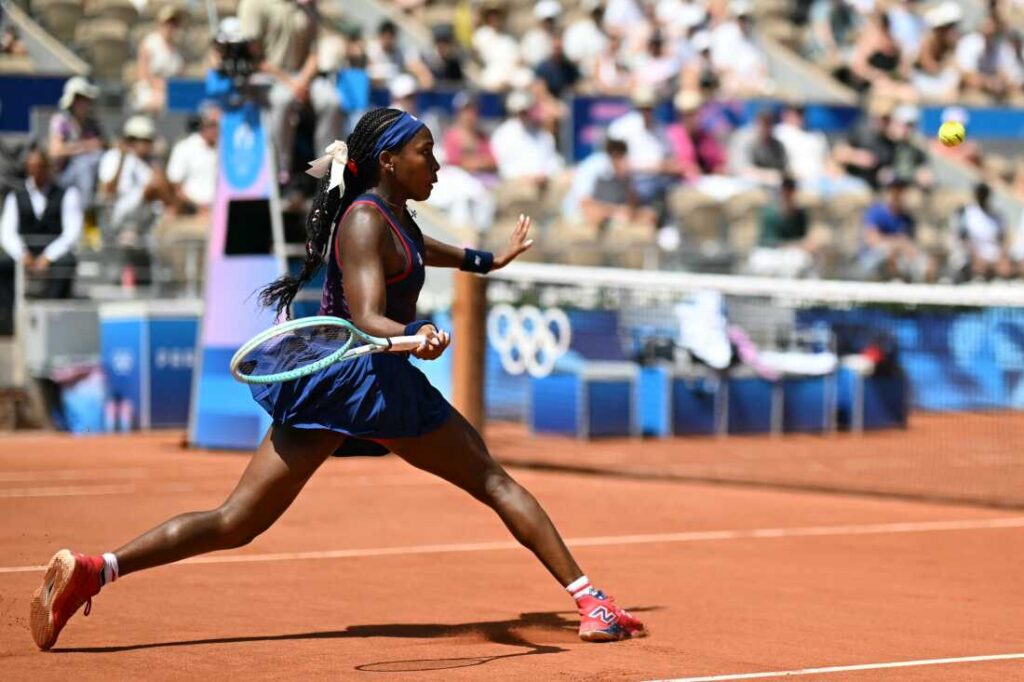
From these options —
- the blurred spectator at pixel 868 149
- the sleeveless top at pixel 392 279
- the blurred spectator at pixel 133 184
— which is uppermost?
the blurred spectator at pixel 868 149

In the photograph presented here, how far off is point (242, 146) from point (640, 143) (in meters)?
6.45

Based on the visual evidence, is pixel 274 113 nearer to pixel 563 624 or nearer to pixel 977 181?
pixel 563 624

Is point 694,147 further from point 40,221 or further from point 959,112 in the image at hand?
point 40,221

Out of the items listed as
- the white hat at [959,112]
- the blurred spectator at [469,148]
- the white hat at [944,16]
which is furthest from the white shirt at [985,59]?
the blurred spectator at [469,148]

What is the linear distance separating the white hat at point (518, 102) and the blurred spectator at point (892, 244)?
12.8 feet

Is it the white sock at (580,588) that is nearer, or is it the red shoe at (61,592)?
the red shoe at (61,592)

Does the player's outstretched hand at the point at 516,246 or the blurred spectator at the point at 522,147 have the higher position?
the blurred spectator at the point at 522,147

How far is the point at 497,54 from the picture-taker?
21.4 meters

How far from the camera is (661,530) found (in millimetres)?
10656

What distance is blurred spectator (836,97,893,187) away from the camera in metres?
21.7

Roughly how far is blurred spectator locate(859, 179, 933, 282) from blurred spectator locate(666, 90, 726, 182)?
179 centimetres

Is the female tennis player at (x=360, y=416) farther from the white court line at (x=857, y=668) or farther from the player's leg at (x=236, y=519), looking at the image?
the white court line at (x=857, y=668)

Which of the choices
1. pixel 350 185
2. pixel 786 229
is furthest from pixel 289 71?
pixel 350 185

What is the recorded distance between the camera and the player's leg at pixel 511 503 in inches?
273
